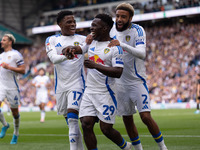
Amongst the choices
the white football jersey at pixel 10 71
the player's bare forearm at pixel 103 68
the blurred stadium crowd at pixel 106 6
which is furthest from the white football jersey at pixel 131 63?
the blurred stadium crowd at pixel 106 6

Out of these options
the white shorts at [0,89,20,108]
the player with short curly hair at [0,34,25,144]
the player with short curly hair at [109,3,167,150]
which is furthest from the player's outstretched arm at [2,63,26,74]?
the player with short curly hair at [109,3,167,150]

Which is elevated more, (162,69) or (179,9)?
(179,9)

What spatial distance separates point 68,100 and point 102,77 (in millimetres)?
1023

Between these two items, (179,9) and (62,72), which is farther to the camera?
(179,9)

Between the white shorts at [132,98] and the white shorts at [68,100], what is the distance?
0.72 m

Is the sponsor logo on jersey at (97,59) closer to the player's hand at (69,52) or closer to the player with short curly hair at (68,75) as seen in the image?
the player's hand at (69,52)

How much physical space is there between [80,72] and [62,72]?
31 cm

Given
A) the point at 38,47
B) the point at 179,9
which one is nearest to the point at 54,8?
the point at 38,47

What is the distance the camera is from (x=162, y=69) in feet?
108

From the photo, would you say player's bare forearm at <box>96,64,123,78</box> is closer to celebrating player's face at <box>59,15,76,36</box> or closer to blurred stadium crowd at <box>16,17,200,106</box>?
celebrating player's face at <box>59,15,76,36</box>

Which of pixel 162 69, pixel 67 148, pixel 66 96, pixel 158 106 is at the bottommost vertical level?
pixel 158 106

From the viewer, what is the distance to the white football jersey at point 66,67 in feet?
23.4

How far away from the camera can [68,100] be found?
703 cm

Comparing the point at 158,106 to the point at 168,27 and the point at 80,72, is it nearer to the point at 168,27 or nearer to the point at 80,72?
the point at 168,27
